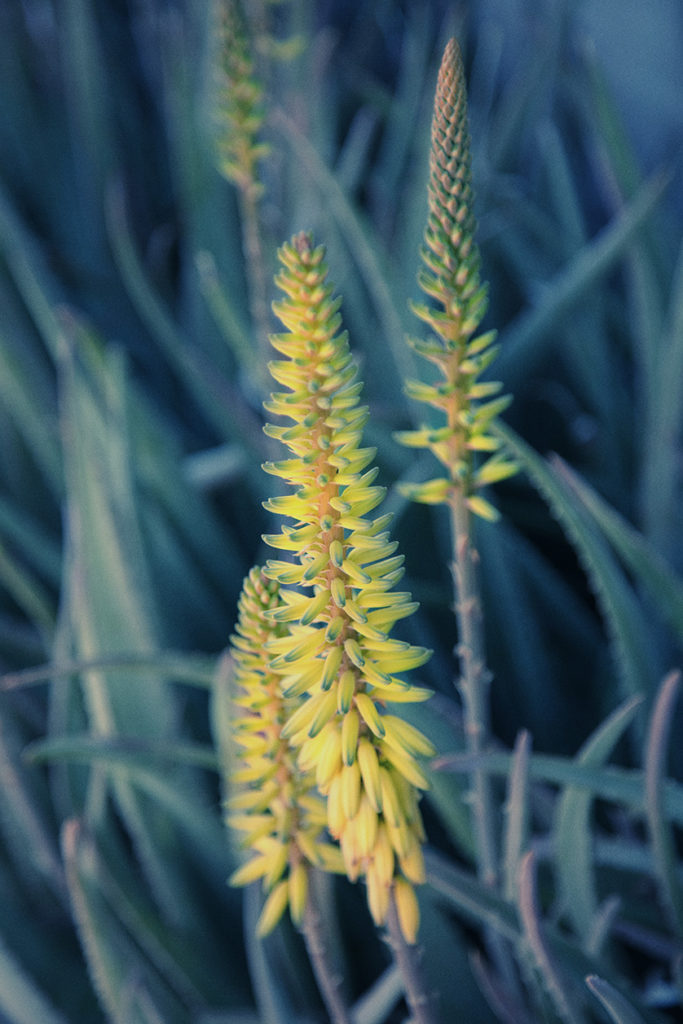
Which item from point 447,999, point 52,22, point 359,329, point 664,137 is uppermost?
point 52,22

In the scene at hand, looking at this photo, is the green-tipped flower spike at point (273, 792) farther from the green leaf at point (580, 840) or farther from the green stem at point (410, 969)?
the green leaf at point (580, 840)

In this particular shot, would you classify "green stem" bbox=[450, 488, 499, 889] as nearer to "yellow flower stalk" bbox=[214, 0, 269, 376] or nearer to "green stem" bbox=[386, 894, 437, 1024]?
"green stem" bbox=[386, 894, 437, 1024]

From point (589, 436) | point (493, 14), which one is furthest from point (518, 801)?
point (493, 14)

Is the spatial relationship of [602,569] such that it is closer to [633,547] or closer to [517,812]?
[633,547]

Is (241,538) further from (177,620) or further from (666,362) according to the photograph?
Result: (666,362)

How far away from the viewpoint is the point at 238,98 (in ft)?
2.10

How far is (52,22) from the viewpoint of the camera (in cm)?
171

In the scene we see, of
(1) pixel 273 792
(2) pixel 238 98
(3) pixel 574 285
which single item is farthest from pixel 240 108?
(1) pixel 273 792

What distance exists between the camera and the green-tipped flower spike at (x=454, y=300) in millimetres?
301

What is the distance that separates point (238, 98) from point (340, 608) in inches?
18.9

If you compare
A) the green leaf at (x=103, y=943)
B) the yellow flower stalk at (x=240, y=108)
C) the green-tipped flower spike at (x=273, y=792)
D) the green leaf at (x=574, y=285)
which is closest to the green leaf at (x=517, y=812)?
the green-tipped flower spike at (x=273, y=792)

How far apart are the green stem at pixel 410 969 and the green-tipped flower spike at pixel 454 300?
172mm

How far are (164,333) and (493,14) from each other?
1026 millimetres

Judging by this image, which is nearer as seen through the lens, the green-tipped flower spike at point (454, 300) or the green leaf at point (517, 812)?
the green-tipped flower spike at point (454, 300)
